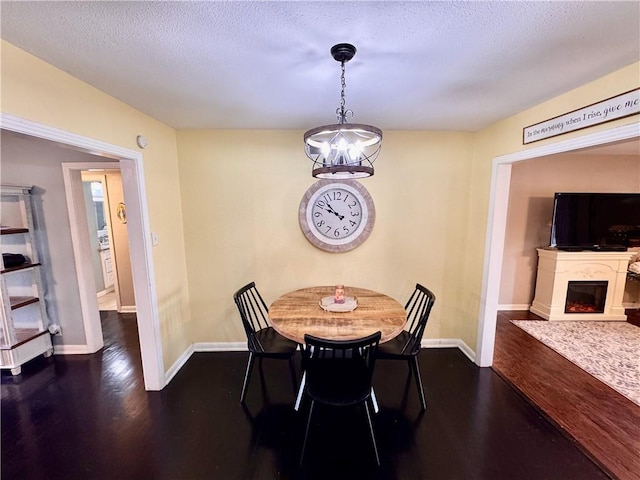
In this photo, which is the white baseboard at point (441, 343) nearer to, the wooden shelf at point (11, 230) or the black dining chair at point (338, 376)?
the black dining chair at point (338, 376)

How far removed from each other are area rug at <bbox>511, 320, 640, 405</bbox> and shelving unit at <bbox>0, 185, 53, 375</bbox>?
218 inches

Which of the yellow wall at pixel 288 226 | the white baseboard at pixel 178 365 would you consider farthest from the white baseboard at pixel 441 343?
the white baseboard at pixel 178 365

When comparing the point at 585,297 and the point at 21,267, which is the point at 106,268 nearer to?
the point at 21,267

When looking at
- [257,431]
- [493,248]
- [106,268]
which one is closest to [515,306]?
[493,248]

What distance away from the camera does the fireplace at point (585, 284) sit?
3.72 m

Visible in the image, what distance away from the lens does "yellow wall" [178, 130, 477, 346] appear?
2.79 meters

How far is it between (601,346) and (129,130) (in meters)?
5.20

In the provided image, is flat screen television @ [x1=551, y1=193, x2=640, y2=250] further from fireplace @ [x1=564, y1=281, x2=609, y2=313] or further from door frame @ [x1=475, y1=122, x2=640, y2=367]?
door frame @ [x1=475, y1=122, x2=640, y2=367]

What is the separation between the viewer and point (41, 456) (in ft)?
5.81

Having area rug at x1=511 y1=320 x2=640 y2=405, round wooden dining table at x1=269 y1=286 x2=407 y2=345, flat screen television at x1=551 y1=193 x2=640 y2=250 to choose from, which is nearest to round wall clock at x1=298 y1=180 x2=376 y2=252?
round wooden dining table at x1=269 y1=286 x2=407 y2=345

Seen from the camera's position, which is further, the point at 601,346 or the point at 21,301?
the point at 601,346

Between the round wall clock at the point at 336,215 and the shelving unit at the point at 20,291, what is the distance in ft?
9.10

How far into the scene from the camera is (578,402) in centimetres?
221

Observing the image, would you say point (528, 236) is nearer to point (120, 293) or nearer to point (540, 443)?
point (540, 443)
